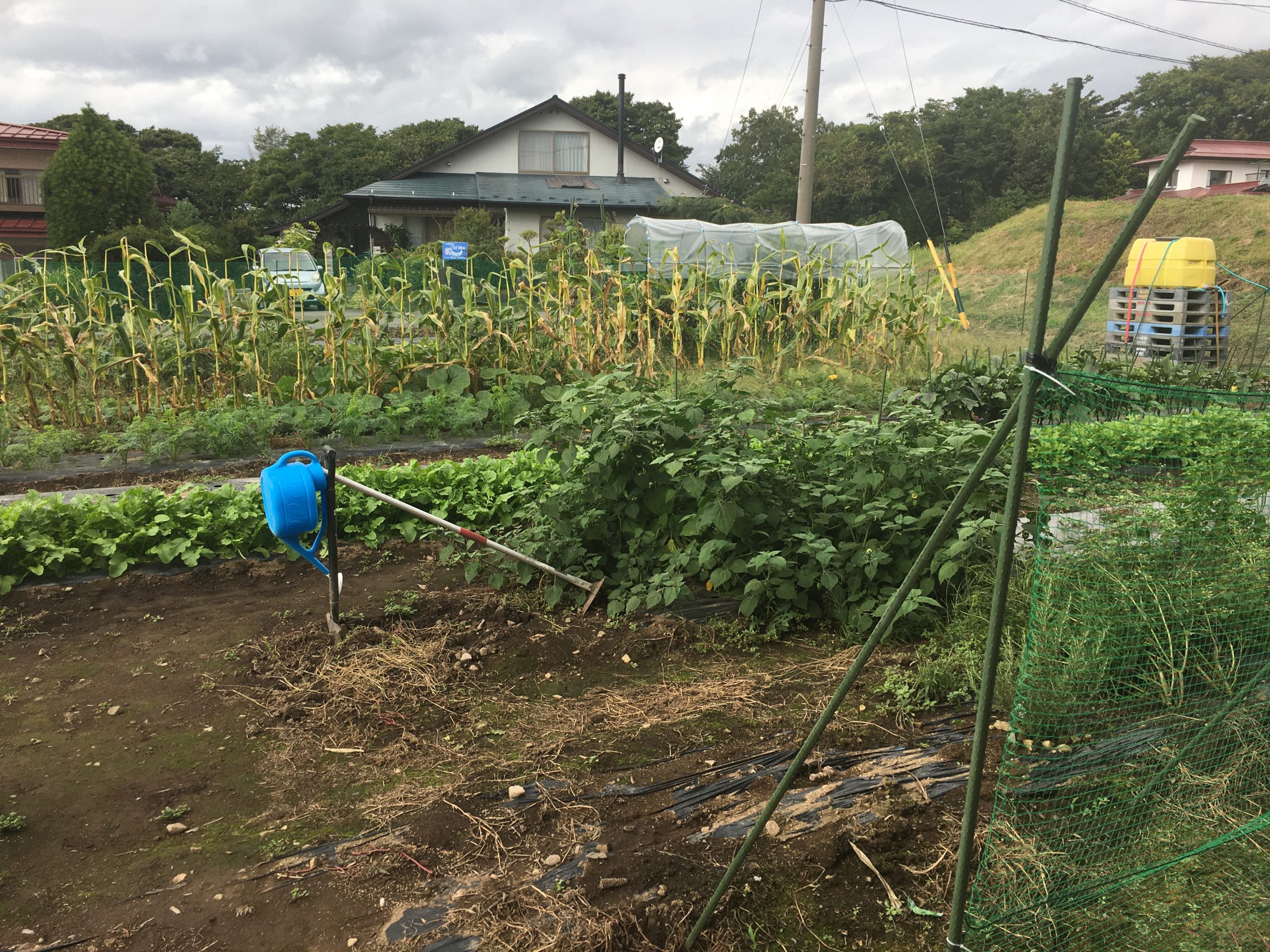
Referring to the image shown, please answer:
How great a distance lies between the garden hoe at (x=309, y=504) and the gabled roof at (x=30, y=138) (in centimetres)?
3347

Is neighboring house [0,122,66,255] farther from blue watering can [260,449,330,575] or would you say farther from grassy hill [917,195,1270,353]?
blue watering can [260,449,330,575]

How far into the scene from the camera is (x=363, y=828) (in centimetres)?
258

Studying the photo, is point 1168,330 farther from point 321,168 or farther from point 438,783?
point 321,168

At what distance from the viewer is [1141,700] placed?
305cm

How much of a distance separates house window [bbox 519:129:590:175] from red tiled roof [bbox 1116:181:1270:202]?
1688cm

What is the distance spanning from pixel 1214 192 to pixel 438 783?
99.1 feet

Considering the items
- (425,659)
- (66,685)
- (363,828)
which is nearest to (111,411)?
(66,685)

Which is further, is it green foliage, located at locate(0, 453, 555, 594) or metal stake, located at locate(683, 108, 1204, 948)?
green foliage, located at locate(0, 453, 555, 594)

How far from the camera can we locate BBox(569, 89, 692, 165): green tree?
40.8m

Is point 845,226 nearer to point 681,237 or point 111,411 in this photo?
point 681,237

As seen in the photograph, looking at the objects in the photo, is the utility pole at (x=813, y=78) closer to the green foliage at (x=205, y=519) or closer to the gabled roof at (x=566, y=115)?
the green foliage at (x=205, y=519)

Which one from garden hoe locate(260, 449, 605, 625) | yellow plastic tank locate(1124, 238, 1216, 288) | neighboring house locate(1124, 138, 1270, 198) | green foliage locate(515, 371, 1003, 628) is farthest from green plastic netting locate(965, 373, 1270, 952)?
neighboring house locate(1124, 138, 1270, 198)

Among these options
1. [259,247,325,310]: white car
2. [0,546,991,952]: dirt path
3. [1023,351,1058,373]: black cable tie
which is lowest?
[0,546,991,952]: dirt path

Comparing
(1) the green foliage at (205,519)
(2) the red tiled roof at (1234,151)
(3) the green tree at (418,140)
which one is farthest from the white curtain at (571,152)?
(1) the green foliage at (205,519)
